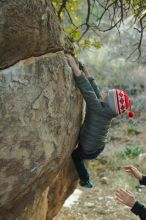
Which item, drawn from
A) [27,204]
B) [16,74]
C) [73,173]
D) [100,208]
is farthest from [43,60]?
[100,208]

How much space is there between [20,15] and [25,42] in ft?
0.73

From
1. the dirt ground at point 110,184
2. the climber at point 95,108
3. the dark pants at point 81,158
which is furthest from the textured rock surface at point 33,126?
the dirt ground at point 110,184

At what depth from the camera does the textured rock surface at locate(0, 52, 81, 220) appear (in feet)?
11.5

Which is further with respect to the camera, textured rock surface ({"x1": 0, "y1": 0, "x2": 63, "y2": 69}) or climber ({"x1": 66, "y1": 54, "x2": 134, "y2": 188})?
climber ({"x1": 66, "y1": 54, "x2": 134, "y2": 188})

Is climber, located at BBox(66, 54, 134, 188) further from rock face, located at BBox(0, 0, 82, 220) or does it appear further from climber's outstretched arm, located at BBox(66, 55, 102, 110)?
rock face, located at BBox(0, 0, 82, 220)

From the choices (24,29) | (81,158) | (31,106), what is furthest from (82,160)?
(24,29)

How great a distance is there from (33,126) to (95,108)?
2.59ft

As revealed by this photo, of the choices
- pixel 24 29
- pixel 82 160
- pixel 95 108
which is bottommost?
pixel 82 160

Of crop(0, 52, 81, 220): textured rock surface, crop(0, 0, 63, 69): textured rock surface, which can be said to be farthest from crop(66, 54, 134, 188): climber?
crop(0, 0, 63, 69): textured rock surface

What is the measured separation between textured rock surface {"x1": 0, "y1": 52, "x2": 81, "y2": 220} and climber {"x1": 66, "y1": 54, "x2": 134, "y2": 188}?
11cm

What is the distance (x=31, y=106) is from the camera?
3.66m

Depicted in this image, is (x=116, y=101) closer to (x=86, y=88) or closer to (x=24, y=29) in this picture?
(x=86, y=88)

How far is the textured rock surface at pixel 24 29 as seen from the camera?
11.1 feet

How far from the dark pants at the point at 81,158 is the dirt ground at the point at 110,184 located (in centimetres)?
241
